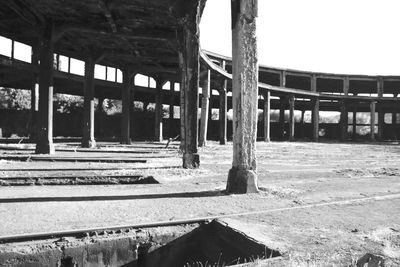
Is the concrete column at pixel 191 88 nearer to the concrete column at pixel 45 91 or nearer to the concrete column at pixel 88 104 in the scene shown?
the concrete column at pixel 45 91

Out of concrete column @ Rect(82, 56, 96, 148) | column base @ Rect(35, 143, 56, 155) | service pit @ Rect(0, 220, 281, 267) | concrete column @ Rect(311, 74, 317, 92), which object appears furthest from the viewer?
concrete column @ Rect(311, 74, 317, 92)

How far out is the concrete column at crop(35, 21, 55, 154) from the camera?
10766 millimetres

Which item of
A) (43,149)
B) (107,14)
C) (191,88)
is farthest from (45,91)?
(191,88)

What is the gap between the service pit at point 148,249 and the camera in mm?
3072

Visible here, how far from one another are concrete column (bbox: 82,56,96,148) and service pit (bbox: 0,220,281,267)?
11.8 m

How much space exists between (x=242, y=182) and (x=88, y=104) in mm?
10566

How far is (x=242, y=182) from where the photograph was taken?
570 cm

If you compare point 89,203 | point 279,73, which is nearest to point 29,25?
point 89,203

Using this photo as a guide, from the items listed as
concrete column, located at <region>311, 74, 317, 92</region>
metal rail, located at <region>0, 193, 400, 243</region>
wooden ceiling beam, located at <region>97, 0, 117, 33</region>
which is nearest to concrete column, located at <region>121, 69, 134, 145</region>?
wooden ceiling beam, located at <region>97, 0, 117, 33</region>

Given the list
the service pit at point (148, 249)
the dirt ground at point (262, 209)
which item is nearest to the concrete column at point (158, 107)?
the dirt ground at point (262, 209)

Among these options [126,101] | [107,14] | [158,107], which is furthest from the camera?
[158,107]

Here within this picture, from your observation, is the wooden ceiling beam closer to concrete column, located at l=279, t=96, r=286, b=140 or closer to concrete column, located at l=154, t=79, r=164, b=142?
concrete column, located at l=154, t=79, r=164, b=142

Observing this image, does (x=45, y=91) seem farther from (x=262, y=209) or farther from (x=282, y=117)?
(x=282, y=117)

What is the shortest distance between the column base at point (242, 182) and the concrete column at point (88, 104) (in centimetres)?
1037
